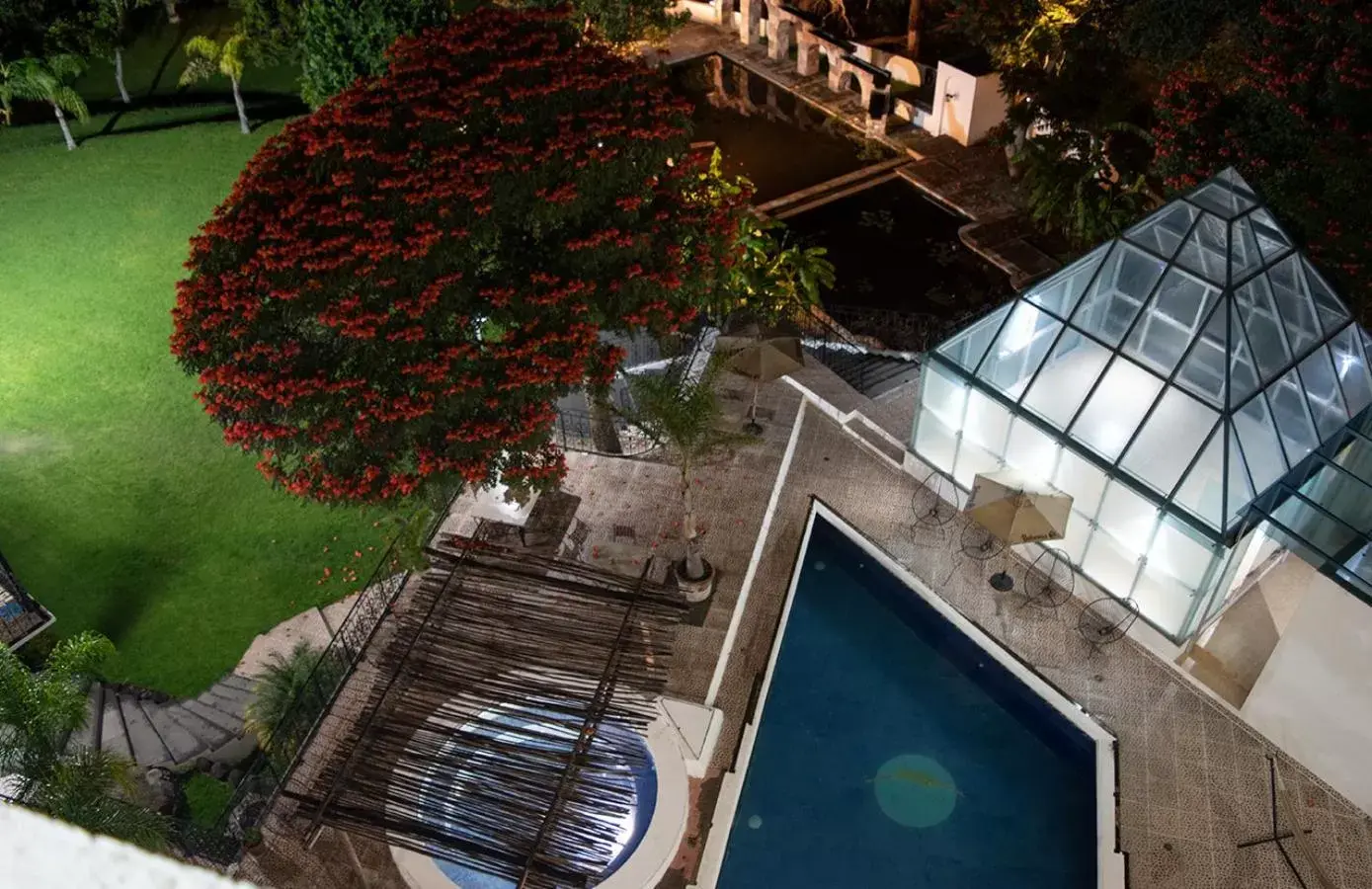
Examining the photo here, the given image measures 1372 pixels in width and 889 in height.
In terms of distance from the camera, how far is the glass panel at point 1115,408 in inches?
723

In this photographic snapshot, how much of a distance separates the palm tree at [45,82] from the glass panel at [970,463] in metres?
28.7

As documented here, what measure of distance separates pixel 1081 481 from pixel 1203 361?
109 inches

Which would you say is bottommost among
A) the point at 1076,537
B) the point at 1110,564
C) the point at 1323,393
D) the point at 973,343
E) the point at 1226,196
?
the point at 1110,564

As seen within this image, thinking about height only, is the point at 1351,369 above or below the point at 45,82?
above

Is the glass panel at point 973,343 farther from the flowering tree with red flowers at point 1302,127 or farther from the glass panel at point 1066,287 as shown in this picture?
the flowering tree with red flowers at point 1302,127

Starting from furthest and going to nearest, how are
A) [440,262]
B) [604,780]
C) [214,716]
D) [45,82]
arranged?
[45,82], [214,716], [440,262], [604,780]

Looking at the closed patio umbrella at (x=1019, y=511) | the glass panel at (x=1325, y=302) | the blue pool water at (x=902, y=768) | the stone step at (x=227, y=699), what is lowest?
the stone step at (x=227, y=699)

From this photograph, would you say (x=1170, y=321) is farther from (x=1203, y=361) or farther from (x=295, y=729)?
(x=295, y=729)

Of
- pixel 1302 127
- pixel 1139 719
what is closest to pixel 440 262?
pixel 1139 719


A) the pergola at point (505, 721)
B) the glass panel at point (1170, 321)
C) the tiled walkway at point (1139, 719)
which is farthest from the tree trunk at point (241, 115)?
the glass panel at point (1170, 321)

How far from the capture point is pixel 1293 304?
18.1 meters

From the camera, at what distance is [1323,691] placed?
16734mm

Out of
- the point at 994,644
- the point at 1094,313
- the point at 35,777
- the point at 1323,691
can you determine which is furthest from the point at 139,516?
the point at 1323,691

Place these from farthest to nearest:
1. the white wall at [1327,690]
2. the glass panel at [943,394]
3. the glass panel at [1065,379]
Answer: the glass panel at [943,394]
the glass panel at [1065,379]
the white wall at [1327,690]
